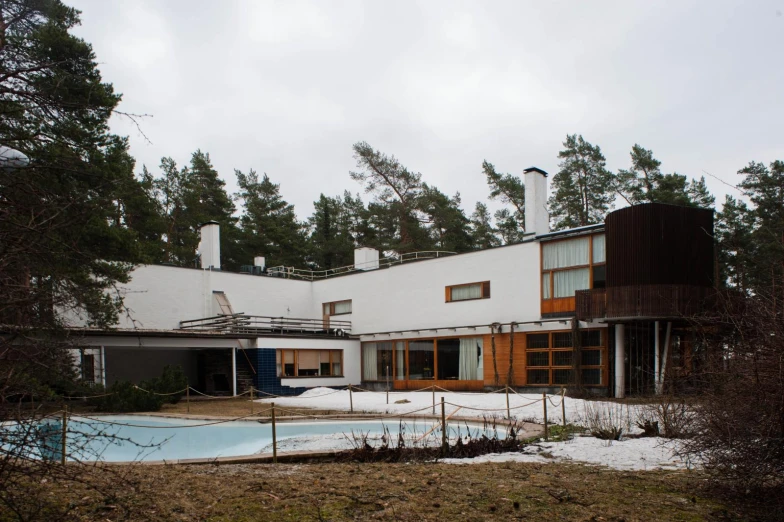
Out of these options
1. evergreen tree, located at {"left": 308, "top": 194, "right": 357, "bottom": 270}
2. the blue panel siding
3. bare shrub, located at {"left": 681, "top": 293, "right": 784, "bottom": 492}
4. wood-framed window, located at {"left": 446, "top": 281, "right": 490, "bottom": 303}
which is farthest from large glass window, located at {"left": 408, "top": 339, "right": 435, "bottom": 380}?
bare shrub, located at {"left": 681, "top": 293, "right": 784, "bottom": 492}

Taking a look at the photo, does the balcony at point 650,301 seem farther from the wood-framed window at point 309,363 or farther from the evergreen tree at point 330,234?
the evergreen tree at point 330,234

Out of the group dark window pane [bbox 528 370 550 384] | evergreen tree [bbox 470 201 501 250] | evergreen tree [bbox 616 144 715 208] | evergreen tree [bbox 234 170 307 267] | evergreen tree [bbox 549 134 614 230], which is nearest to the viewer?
dark window pane [bbox 528 370 550 384]

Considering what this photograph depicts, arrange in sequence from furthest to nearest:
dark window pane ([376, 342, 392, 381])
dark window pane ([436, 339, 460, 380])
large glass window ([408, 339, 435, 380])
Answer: dark window pane ([376, 342, 392, 381]) → large glass window ([408, 339, 435, 380]) → dark window pane ([436, 339, 460, 380])

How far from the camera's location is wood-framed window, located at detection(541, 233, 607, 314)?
1978 centimetres

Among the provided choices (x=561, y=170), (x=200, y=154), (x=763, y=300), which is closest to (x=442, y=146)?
(x=561, y=170)

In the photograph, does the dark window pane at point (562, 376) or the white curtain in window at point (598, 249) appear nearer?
the white curtain in window at point (598, 249)

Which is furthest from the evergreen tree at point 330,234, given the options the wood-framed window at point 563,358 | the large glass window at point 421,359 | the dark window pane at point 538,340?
the wood-framed window at point 563,358

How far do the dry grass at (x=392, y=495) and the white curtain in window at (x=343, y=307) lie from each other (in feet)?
73.1

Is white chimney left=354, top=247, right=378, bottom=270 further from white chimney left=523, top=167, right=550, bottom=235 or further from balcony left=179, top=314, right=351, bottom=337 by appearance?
white chimney left=523, top=167, right=550, bottom=235

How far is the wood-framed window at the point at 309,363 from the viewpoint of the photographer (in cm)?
2538

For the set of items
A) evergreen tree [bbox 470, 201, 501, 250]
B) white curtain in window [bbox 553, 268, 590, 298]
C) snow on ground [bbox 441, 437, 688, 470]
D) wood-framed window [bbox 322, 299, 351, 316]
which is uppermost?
evergreen tree [bbox 470, 201, 501, 250]

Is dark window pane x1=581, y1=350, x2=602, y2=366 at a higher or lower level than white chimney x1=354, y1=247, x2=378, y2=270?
lower

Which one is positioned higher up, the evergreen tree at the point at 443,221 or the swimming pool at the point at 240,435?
the evergreen tree at the point at 443,221

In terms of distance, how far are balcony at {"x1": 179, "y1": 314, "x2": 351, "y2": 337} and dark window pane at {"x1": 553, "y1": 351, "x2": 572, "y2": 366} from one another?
10272 mm
